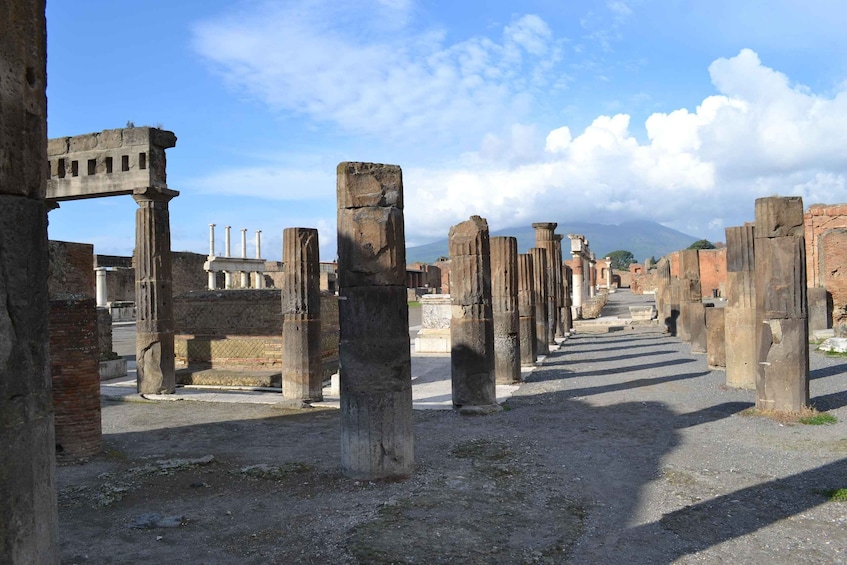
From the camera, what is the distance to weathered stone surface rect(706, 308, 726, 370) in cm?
1462

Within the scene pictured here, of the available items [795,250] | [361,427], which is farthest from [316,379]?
[795,250]

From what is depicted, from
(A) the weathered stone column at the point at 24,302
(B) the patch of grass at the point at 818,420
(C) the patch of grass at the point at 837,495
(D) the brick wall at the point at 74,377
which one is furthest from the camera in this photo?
(B) the patch of grass at the point at 818,420

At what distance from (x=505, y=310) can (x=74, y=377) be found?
7932mm

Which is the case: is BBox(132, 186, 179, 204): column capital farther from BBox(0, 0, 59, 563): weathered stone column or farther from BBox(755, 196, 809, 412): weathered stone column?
BBox(755, 196, 809, 412): weathered stone column

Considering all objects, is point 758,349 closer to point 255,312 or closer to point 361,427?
point 361,427

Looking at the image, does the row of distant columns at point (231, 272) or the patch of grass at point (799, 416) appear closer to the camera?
the patch of grass at point (799, 416)

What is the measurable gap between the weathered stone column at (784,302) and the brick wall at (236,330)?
9.05 meters

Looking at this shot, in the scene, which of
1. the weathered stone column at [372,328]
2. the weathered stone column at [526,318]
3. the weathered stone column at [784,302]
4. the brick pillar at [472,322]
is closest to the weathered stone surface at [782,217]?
the weathered stone column at [784,302]

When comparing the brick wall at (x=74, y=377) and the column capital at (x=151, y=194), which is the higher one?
the column capital at (x=151, y=194)

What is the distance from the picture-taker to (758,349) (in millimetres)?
9812

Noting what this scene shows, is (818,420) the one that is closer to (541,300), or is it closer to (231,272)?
(541,300)

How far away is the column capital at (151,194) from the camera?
11.9m

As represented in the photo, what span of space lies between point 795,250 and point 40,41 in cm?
952

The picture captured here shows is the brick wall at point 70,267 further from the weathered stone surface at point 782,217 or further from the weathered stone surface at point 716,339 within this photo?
the weathered stone surface at point 716,339
